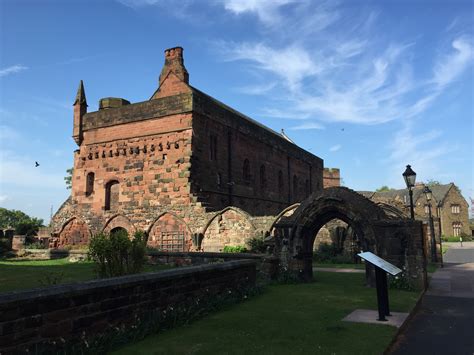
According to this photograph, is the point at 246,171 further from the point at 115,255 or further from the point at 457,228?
the point at 457,228

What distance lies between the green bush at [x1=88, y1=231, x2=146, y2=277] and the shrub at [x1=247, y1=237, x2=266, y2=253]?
34.1 ft

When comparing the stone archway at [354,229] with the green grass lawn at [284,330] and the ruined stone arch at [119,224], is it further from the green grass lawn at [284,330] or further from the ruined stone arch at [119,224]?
the ruined stone arch at [119,224]

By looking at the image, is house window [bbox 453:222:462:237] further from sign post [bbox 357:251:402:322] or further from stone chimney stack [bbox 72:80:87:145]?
sign post [bbox 357:251:402:322]

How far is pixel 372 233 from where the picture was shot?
476 inches

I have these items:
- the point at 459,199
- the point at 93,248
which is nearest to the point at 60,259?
the point at 93,248

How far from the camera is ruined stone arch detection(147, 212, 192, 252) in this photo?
23.7m

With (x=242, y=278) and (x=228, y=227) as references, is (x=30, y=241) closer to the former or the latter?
(x=228, y=227)

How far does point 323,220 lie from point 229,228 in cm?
969

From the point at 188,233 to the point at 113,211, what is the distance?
608cm

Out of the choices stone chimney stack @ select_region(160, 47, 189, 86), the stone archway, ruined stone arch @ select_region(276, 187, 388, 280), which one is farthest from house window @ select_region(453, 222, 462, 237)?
ruined stone arch @ select_region(276, 187, 388, 280)

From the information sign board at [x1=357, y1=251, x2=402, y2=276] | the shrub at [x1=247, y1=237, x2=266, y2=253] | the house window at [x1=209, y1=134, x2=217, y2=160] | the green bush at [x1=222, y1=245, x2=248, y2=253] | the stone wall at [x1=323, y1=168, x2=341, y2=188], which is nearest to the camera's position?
the information sign board at [x1=357, y1=251, x2=402, y2=276]

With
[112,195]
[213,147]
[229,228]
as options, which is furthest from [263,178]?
[112,195]

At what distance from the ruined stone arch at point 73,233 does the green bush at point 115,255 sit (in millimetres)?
17994

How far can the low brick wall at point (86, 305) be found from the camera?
5.00 meters
